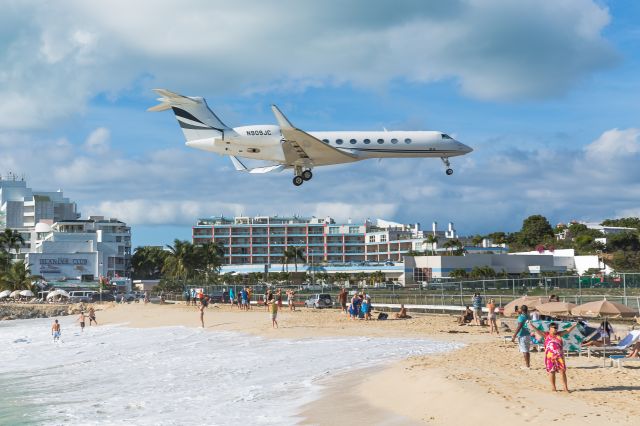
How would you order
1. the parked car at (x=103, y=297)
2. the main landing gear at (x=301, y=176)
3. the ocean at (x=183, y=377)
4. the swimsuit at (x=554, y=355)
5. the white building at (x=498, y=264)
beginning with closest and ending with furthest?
the swimsuit at (x=554, y=355) < the ocean at (x=183, y=377) < the main landing gear at (x=301, y=176) < the white building at (x=498, y=264) < the parked car at (x=103, y=297)

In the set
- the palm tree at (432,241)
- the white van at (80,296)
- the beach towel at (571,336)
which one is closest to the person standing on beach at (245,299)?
the beach towel at (571,336)

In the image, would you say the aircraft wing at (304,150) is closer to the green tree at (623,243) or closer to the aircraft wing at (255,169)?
the aircraft wing at (255,169)

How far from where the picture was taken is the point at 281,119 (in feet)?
128

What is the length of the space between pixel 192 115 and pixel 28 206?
388ft

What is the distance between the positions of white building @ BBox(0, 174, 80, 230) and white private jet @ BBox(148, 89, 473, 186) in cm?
10968

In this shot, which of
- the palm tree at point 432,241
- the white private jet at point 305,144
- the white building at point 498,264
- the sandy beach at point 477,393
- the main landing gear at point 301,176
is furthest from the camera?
the palm tree at point 432,241

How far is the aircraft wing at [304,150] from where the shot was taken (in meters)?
39.0

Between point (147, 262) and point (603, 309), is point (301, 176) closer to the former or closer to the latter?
point (603, 309)

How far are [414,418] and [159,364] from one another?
14233mm

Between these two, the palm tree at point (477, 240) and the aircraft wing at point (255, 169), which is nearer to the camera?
the aircraft wing at point (255, 169)

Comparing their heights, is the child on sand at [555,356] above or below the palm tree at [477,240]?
below

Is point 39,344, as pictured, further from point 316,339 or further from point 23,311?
point 23,311

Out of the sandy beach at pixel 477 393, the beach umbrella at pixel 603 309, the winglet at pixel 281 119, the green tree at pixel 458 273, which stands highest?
the winglet at pixel 281 119

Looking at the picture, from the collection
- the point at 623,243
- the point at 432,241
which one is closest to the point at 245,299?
the point at 432,241
